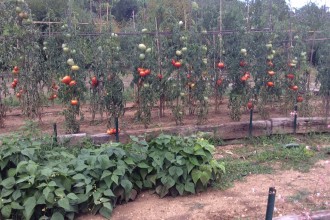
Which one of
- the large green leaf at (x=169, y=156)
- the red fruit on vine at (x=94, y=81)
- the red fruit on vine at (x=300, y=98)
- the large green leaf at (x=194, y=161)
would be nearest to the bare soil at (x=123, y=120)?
the red fruit on vine at (x=300, y=98)

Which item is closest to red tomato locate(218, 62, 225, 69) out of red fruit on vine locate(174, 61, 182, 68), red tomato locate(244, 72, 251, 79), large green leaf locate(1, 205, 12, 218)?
red tomato locate(244, 72, 251, 79)

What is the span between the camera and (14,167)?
420 cm

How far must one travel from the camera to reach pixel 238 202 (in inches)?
172

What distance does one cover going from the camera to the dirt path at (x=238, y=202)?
13.4ft

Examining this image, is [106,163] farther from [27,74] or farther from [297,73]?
[297,73]

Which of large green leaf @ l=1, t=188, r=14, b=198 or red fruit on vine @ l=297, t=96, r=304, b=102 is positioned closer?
large green leaf @ l=1, t=188, r=14, b=198

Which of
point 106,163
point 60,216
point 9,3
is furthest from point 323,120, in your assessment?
point 9,3

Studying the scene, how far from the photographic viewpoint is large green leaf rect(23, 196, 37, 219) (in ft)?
12.1

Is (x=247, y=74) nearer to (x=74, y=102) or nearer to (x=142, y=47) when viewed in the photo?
(x=142, y=47)

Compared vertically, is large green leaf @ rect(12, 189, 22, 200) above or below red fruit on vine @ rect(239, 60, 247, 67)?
below

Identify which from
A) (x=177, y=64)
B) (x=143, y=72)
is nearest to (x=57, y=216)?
(x=143, y=72)

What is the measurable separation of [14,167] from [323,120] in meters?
4.90

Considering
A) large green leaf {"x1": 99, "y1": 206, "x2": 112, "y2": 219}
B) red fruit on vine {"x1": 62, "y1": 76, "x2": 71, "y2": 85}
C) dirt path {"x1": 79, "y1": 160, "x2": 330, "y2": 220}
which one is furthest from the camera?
red fruit on vine {"x1": 62, "y1": 76, "x2": 71, "y2": 85}

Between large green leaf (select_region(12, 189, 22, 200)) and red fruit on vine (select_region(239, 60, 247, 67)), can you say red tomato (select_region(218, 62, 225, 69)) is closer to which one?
red fruit on vine (select_region(239, 60, 247, 67))
